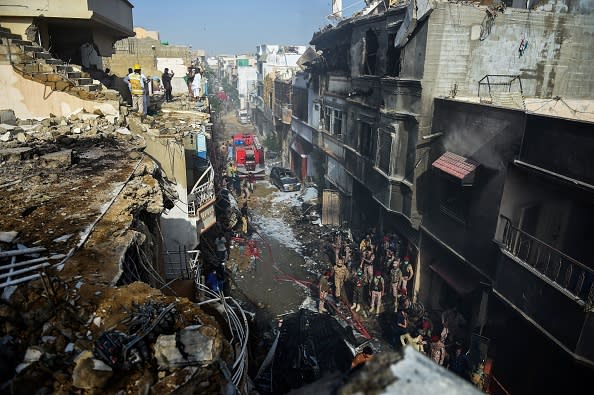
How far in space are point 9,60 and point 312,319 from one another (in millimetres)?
10614

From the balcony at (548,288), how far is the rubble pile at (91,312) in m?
7.32

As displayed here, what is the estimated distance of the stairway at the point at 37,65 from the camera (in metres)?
9.63

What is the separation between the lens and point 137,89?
42.9ft

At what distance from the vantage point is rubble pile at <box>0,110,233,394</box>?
2.70m

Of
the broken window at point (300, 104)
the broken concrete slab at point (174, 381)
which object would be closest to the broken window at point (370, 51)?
the broken window at point (300, 104)

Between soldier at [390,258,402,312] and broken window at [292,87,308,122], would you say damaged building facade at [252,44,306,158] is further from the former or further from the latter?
soldier at [390,258,402,312]

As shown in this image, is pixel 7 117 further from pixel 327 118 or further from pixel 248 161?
pixel 248 161

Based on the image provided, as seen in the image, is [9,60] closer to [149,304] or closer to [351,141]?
[149,304]

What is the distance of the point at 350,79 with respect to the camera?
762 inches

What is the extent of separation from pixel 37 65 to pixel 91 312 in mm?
9246

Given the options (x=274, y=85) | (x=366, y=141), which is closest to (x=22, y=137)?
(x=366, y=141)

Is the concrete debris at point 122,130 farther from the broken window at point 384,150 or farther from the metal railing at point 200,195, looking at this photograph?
the broken window at point 384,150

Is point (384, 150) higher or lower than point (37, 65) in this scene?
lower

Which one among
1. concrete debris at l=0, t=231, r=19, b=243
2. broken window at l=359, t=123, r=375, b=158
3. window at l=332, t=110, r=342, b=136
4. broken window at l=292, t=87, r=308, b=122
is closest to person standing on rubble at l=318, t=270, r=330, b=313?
broken window at l=359, t=123, r=375, b=158
